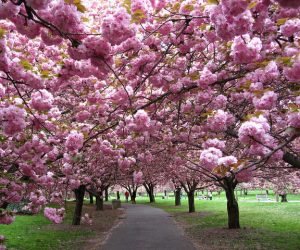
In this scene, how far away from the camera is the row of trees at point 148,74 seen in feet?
10.7

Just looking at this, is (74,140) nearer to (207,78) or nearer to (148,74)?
(148,74)

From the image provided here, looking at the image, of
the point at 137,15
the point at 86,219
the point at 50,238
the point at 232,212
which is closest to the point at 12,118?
the point at 137,15

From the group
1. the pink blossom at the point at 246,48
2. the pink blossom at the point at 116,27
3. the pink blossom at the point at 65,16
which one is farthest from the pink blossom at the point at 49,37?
the pink blossom at the point at 246,48

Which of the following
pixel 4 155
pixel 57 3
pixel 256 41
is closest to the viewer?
pixel 57 3

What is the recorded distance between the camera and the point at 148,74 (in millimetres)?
5184

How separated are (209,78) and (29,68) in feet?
8.97

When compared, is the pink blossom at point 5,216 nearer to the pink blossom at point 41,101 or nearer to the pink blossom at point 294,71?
the pink blossom at point 41,101

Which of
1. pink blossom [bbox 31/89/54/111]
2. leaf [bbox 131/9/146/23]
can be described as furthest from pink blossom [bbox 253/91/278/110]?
pink blossom [bbox 31/89/54/111]

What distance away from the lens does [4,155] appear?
24.3 ft

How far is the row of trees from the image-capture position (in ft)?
10.7

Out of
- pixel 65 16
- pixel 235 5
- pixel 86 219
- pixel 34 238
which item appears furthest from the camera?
pixel 86 219

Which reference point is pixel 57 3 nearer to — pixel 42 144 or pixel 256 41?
pixel 256 41

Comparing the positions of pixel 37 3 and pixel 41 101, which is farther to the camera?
pixel 41 101

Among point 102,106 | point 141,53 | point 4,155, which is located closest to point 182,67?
point 141,53
